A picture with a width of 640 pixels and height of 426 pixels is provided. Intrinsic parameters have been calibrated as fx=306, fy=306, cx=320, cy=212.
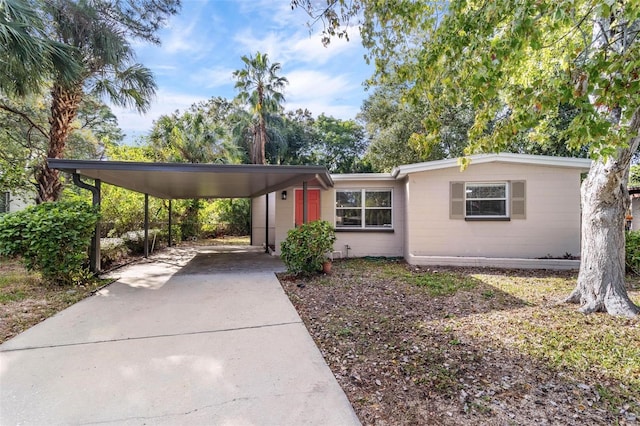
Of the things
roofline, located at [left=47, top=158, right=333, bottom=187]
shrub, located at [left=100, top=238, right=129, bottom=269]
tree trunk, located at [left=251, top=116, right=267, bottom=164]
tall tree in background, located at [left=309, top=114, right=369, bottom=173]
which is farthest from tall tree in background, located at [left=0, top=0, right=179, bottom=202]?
tall tree in background, located at [left=309, top=114, right=369, bottom=173]

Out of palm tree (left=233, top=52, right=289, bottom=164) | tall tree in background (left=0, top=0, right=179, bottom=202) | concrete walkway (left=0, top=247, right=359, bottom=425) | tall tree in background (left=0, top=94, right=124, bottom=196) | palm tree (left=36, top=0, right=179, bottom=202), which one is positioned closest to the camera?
concrete walkway (left=0, top=247, right=359, bottom=425)

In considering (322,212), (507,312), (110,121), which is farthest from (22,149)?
(507,312)

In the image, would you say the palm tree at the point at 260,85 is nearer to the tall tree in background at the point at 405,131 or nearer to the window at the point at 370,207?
the tall tree in background at the point at 405,131

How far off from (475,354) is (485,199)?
A: 6.25 m

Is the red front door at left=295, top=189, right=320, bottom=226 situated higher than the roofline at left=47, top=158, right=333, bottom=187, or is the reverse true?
the roofline at left=47, top=158, right=333, bottom=187

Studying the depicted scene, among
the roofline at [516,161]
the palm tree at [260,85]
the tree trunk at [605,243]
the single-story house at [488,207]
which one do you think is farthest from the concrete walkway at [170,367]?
the palm tree at [260,85]

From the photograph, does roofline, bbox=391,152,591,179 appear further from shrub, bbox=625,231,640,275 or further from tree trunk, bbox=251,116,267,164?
tree trunk, bbox=251,116,267,164

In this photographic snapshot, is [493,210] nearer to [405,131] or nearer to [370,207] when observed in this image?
[370,207]

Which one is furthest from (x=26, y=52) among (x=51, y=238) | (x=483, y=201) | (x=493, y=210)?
(x=493, y=210)

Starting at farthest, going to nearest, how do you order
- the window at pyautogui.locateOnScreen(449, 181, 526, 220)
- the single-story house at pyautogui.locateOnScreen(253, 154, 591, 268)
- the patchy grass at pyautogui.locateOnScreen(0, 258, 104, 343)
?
the window at pyautogui.locateOnScreen(449, 181, 526, 220) → the single-story house at pyautogui.locateOnScreen(253, 154, 591, 268) → the patchy grass at pyautogui.locateOnScreen(0, 258, 104, 343)

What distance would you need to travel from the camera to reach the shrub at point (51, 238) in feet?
17.5

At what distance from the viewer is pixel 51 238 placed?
17.7ft

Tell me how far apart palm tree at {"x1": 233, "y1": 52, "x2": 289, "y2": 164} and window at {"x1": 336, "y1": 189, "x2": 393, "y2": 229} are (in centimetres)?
956

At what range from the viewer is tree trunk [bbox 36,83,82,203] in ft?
25.8
